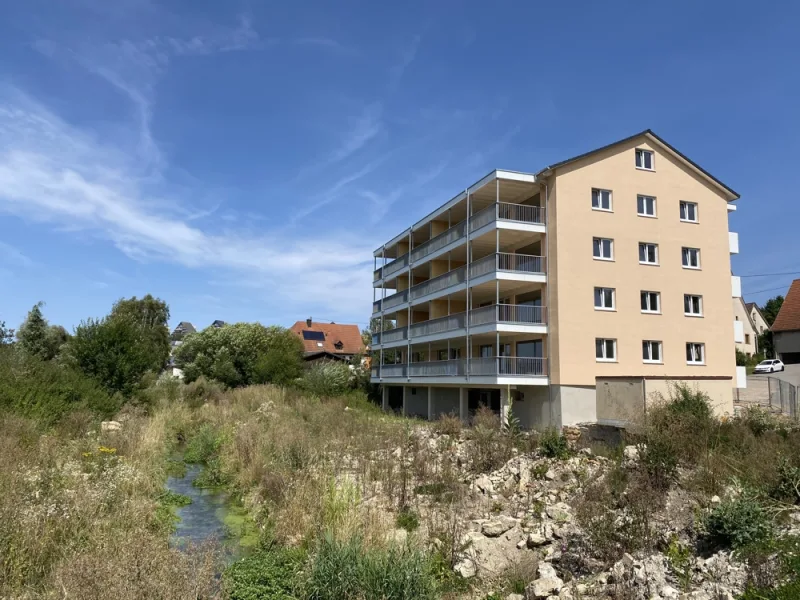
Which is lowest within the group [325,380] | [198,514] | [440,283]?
[198,514]

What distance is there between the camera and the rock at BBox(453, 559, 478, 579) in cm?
880

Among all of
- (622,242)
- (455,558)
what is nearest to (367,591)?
(455,558)

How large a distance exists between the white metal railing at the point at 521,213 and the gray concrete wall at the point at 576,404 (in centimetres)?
839

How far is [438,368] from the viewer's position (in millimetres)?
34000

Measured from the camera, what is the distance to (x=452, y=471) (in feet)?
47.7

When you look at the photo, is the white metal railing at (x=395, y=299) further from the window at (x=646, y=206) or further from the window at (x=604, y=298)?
the window at (x=646, y=206)

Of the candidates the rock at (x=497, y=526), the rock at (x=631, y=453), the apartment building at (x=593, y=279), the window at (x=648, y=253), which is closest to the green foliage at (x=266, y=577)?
the rock at (x=497, y=526)

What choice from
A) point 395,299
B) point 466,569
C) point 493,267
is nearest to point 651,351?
point 493,267

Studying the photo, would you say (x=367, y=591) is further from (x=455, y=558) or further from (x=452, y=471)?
(x=452, y=471)

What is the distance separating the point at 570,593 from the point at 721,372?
2671 cm

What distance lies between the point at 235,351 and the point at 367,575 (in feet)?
172

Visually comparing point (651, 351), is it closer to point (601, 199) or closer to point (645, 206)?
point (645, 206)

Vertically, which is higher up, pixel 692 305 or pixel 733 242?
pixel 733 242

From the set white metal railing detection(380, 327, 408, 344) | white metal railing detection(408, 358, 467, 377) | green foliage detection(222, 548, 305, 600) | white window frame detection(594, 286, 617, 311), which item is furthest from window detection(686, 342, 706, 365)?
green foliage detection(222, 548, 305, 600)
